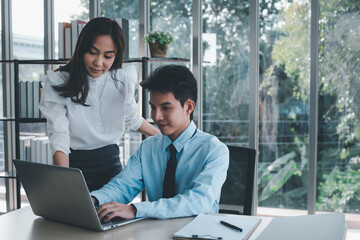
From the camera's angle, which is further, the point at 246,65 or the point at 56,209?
the point at 246,65

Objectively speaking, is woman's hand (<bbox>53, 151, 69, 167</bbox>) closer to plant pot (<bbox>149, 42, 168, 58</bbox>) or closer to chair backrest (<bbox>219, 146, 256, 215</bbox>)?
chair backrest (<bbox>219, 146, 256, 215</bbox>)

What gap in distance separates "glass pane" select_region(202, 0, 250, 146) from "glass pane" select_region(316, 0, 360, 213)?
576 millimetres

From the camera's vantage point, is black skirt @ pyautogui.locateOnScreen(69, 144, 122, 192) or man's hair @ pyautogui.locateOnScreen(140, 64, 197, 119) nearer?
man's hair @ pyautogui.locateOnScreen(140, 64, 197, 119)

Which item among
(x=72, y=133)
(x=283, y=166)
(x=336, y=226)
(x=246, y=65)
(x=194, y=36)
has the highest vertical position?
(x=194, y=36)

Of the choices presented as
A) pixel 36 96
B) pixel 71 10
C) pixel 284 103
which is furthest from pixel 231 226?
pixel 71 10

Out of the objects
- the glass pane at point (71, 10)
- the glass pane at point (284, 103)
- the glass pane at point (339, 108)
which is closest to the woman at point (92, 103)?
the glass pane at point (284, 103)

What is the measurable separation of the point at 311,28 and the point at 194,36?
2.95 feet

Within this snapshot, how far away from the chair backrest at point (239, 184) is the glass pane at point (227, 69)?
157cm

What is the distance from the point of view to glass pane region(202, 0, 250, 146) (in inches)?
132

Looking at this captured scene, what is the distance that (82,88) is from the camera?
1.92 metres

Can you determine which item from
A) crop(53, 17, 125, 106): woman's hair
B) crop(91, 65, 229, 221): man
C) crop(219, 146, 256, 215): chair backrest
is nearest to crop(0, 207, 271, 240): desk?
crop(91, 65, 229, 221): man

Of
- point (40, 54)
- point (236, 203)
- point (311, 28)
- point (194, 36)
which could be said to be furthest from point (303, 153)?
point (40, 54)

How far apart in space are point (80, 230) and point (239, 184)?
0.79 metres

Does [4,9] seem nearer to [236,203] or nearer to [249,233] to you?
[236,203]
